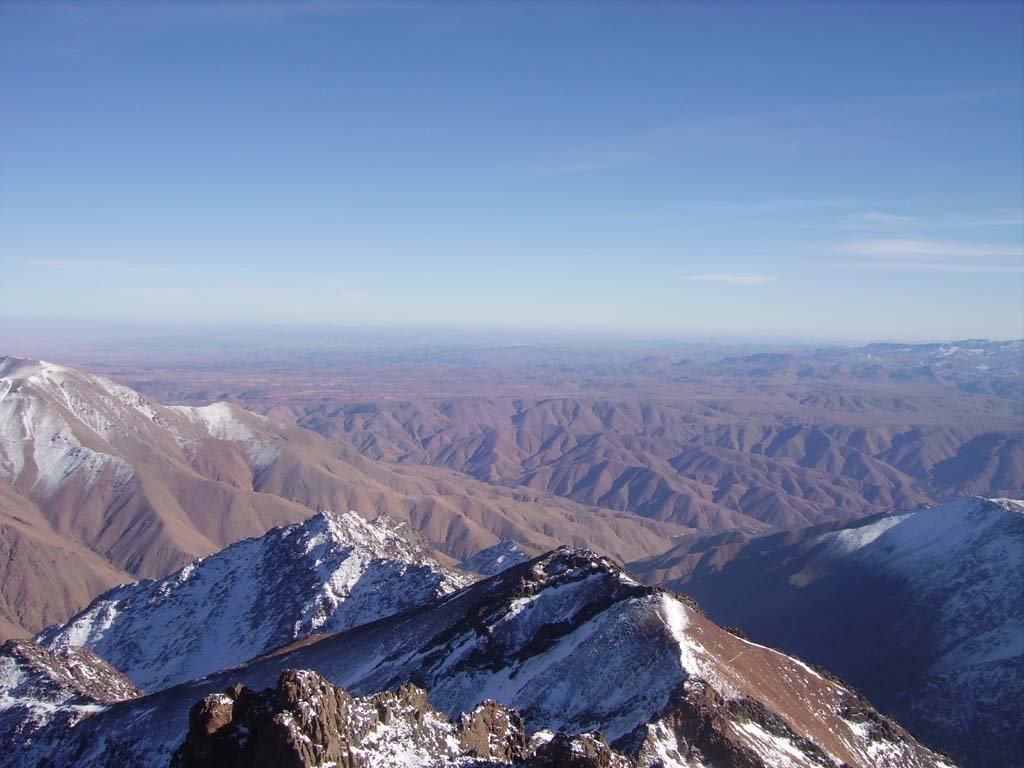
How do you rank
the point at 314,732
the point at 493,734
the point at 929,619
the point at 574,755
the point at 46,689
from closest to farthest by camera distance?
the point at 574,755
the point at 314,732
the point at 493,734
the point at 46,689
the point at 929,619

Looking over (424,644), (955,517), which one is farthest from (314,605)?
(955,517)

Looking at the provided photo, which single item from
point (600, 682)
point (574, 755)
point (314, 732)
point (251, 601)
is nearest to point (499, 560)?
point (251, 601)

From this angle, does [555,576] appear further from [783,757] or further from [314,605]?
[314,605]

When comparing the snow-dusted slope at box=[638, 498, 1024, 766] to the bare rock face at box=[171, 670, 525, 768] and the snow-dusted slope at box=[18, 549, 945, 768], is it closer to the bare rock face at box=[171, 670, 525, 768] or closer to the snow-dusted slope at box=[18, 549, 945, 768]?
the snow-dusted slope at box=[18, 549, 945, 768]

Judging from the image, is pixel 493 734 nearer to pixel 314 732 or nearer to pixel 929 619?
pixel 314 732

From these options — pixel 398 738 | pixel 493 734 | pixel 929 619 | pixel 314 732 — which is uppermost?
pixel 314 732

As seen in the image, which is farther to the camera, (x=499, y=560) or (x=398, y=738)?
(x=499, y=560)
